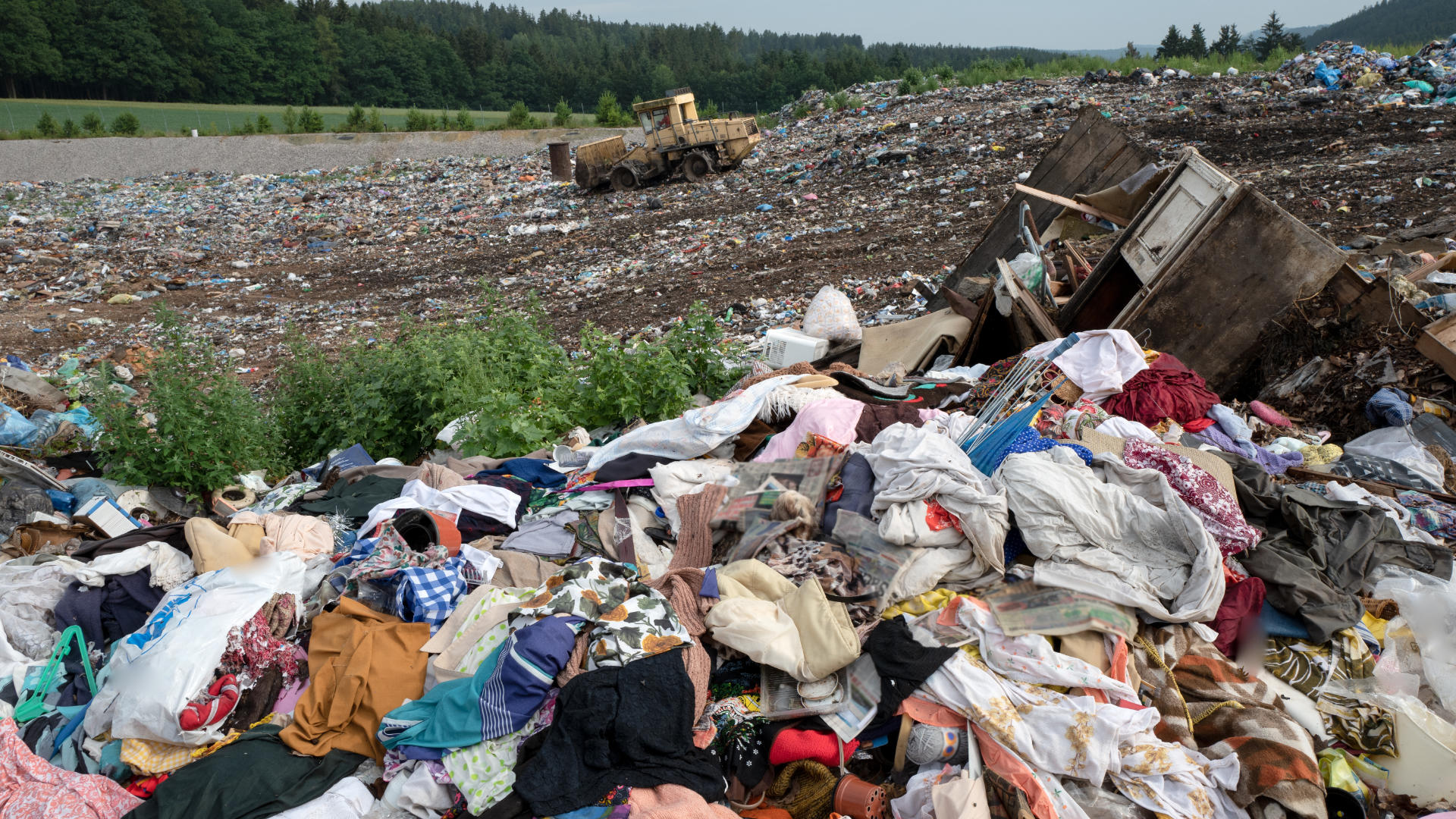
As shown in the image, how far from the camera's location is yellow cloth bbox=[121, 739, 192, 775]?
2279 millimetres

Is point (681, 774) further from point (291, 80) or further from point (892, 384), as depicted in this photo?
point (291, 80)

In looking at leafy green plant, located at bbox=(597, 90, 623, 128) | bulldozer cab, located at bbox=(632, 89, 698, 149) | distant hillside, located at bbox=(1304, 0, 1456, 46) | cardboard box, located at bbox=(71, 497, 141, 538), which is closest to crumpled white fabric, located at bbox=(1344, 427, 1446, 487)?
cardboard box, located at bbox=(71, 497, 141, 538)

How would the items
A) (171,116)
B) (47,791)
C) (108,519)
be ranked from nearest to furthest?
(47,791) < (108,519) < (171,116)

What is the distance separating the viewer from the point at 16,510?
374 centimetres

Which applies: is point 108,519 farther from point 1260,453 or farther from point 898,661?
point 1260,453

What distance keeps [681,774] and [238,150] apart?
→ 2635cm

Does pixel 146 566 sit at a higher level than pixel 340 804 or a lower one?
higher

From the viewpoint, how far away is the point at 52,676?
103 inches

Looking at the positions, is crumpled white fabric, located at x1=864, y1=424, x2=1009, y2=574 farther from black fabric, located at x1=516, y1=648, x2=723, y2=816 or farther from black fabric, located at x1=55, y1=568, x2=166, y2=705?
black fabric, located at x1=55, y1=568, x2=166, y2=705

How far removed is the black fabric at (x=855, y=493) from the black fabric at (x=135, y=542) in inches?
99.7

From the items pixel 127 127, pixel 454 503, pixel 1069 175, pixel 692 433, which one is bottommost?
pixel 454 503

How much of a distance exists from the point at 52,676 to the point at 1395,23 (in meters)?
114

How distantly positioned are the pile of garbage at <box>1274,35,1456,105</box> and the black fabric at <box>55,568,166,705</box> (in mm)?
15345

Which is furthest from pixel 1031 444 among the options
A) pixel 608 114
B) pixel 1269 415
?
pixel 608 114
